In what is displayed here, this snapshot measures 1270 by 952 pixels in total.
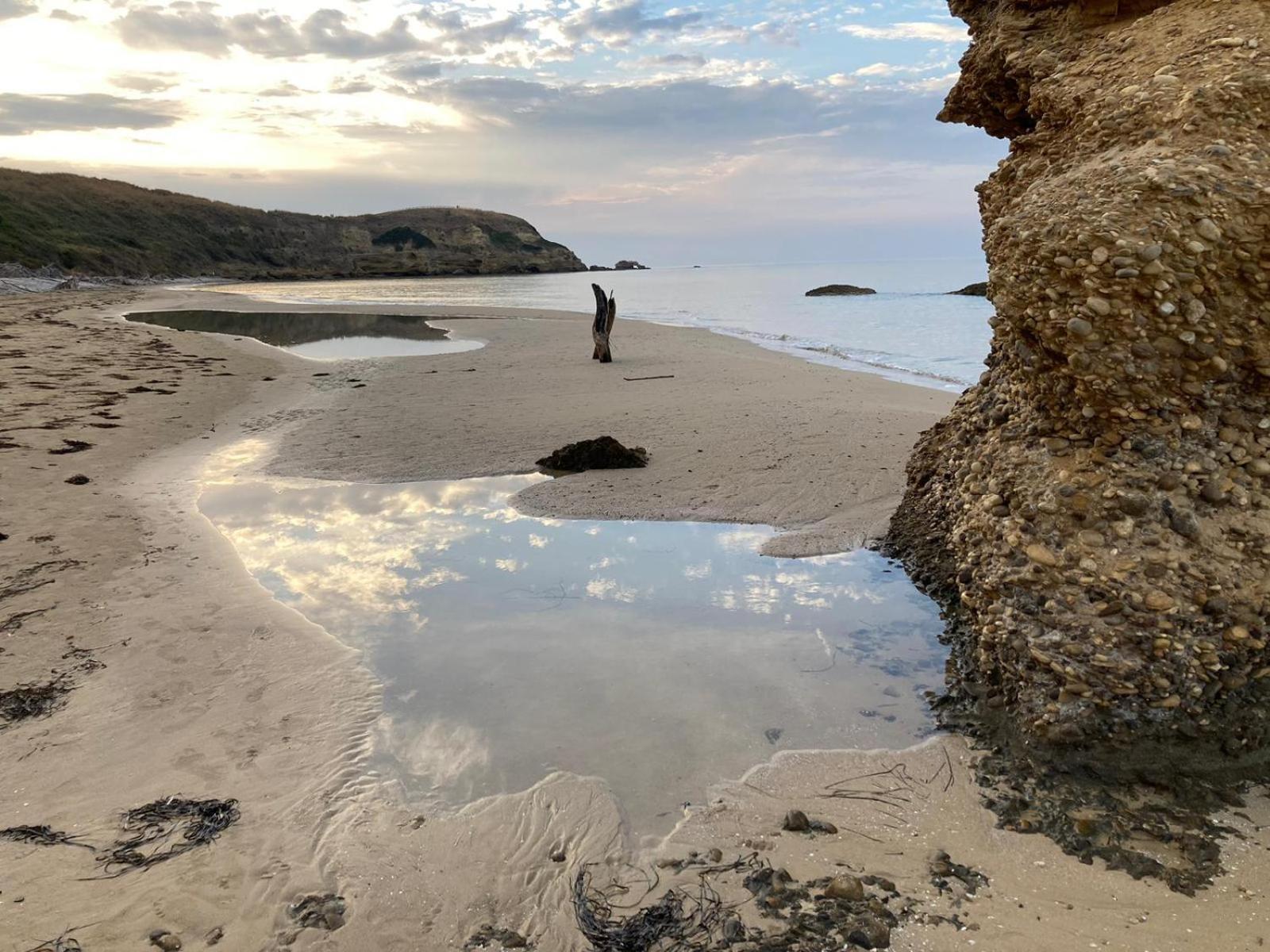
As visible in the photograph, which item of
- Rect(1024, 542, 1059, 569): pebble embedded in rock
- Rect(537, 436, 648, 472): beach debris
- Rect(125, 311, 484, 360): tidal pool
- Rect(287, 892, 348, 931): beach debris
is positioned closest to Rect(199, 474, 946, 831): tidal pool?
Rect(287, 892, 348, 931): beach debris

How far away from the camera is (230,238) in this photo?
103312 millimetres

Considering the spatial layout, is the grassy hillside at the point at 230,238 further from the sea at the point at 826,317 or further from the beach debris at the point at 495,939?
the beach debris at the point at 495,939

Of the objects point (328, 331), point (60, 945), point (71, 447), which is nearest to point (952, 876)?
point (60, 945)

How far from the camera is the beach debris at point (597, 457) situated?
30.5ft

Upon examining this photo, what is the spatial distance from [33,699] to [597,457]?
597cm

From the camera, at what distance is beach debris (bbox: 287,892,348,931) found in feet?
9.25

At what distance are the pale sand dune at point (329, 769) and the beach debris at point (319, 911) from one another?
0.15 ft

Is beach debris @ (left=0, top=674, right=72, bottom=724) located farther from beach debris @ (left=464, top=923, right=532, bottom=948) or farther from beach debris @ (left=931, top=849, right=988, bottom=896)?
beach debris @ (left=931, top=849, right=988, bottom=896)

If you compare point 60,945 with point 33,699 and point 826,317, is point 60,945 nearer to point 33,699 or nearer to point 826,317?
point 33,699

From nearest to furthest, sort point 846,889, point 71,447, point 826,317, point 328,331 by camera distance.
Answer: point 846,889 < point 71,447 < point 328,331 < point 826,317

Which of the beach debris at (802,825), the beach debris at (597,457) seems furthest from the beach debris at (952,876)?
the beach debris at (597,457)

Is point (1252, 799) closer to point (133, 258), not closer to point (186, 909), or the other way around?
point (186, 909)

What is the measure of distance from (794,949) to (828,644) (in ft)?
8.23

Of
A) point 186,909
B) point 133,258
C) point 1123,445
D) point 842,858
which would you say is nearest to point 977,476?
point 1123,445
